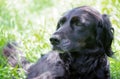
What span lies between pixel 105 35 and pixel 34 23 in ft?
12.6

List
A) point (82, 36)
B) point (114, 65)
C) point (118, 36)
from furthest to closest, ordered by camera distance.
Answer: point (118, 36), point (114, 65), point (82, 36)

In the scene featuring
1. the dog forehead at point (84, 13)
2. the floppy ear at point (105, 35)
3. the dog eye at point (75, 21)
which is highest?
the dog forehead at point (84, 13)

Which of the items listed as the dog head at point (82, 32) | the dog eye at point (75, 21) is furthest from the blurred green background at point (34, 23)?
the dog eye at point (75, 21)

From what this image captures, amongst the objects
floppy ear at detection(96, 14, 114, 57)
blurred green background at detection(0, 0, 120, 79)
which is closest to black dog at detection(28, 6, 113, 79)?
floppy ear at detection(96, 14, 114, 57)

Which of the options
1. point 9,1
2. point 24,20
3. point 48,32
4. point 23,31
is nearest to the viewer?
point 48,32

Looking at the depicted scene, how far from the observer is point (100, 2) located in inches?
382

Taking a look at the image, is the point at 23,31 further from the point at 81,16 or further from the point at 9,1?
the point at 81,16

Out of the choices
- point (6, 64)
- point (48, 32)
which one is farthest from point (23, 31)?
point (6, 64)

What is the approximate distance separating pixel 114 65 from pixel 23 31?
2.80 meters

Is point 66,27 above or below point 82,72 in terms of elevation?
above

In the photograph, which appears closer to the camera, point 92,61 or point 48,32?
point 92,61

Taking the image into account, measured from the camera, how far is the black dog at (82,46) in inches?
243

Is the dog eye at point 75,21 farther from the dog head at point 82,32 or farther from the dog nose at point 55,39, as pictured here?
the dog nose at point 55,39

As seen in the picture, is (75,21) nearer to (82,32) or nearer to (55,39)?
(82,32)
